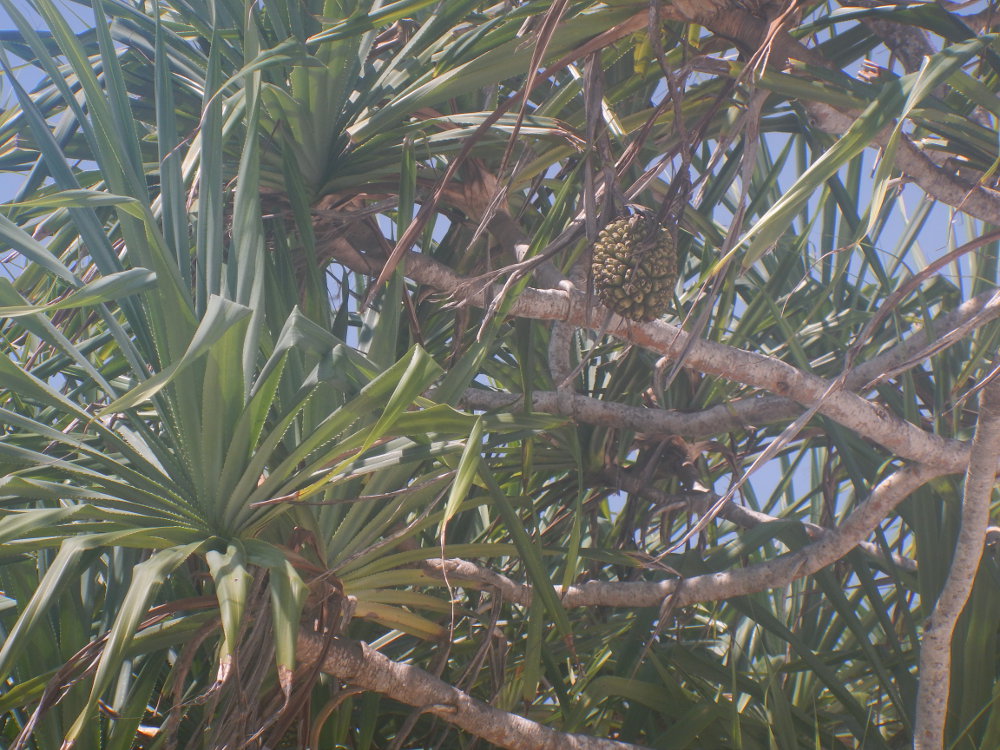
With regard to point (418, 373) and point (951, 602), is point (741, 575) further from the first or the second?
point (418, 373)

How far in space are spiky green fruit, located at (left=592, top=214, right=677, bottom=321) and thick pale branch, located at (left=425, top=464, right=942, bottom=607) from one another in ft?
1.35

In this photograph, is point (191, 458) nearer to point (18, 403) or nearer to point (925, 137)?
point (18, 403)

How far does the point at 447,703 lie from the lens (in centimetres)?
107

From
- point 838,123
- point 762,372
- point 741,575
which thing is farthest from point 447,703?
point 838,123

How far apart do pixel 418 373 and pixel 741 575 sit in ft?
2.27

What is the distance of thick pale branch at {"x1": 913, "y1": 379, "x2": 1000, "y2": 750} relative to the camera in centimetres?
101


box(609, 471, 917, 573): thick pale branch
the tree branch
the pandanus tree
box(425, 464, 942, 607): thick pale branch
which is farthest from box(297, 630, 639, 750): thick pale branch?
the tree branch

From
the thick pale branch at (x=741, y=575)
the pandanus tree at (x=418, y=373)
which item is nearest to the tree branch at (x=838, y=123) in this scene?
the pandanus tree at (x=418, y=373)

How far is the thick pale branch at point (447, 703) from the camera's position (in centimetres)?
103

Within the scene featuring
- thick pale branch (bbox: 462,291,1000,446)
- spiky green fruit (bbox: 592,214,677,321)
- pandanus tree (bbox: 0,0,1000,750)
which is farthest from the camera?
thick pale branch (bbox: 462,291,1000,446)

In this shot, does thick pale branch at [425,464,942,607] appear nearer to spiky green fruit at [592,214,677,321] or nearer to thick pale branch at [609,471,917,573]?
thick pale branch at [609,471,917,573]

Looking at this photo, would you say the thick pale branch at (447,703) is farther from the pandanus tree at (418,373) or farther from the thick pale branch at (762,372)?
the thick pale branch at (762,372)

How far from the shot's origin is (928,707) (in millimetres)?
1042

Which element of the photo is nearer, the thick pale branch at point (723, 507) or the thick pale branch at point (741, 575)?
the thick pale branch at point (741, 575)
